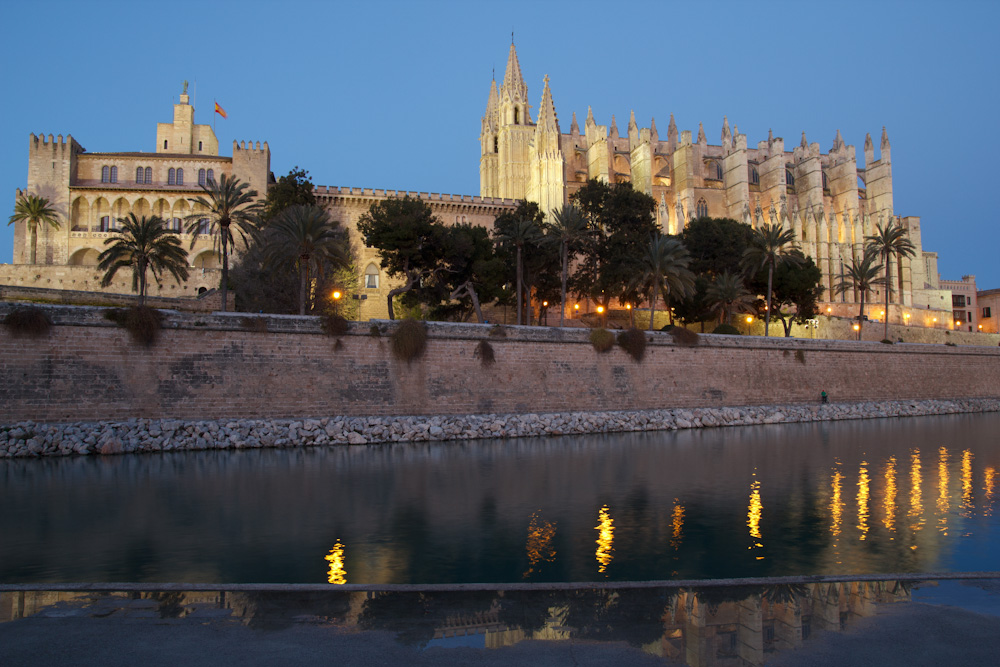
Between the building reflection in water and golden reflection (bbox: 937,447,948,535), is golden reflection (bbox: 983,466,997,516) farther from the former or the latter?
the building reflection in water

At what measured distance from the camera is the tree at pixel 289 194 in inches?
1591

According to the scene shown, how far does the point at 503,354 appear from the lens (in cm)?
2439

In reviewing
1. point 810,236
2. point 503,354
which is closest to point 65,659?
point 503,354

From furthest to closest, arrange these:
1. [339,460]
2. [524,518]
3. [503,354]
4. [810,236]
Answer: [810,236], [503,354], [339,460], [524,518]

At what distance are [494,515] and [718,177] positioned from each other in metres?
59.7

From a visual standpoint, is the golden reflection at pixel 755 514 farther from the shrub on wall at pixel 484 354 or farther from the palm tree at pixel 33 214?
the palm tree at pixel 33 214

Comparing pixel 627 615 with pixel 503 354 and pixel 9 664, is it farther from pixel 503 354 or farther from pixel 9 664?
pixel 503 354

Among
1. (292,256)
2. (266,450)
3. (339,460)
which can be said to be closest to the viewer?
(339,460)

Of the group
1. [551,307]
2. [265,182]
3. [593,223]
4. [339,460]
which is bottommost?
[339,460]

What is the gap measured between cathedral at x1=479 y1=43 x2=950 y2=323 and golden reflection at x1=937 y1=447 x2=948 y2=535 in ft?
124

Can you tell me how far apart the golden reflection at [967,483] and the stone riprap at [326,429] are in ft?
30.6

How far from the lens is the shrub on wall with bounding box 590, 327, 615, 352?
26266 mm

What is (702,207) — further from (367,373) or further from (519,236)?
(367,373)

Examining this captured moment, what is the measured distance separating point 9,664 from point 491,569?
4078mm
